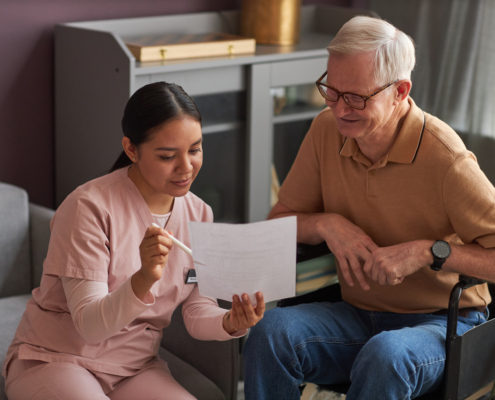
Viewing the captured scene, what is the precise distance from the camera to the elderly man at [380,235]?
143cm

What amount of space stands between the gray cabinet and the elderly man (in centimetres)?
71

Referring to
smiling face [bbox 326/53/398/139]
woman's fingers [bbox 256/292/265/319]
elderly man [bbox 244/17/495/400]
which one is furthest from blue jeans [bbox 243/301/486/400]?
smiling face [bbox 326/53/398/139]

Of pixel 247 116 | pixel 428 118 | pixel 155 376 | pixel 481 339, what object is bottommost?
pixel 155 376

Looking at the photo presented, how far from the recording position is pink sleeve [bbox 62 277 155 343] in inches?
49.3

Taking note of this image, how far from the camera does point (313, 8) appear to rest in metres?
2.95

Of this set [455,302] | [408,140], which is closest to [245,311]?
[455,302]

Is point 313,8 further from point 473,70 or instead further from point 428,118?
point 428,118

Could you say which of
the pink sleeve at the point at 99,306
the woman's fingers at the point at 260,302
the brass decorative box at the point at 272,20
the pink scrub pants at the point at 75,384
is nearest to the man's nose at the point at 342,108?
the woman's fingers at the point at 260,302

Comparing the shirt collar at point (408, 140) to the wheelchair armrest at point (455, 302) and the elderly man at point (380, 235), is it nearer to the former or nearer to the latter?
the elderly man at point (380, 235)

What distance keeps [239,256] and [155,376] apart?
1.42 feet

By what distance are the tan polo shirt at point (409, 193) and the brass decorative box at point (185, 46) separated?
727 mm

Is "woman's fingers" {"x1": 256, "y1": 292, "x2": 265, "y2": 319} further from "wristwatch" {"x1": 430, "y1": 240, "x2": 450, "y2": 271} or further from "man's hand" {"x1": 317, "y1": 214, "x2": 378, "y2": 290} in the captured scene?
"wristwatch" {"x1": 430, "y1": 240, "x2": 450, "y2": 271}

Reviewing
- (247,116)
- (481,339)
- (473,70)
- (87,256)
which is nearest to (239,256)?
(87,256)

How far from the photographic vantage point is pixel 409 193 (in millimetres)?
1549
